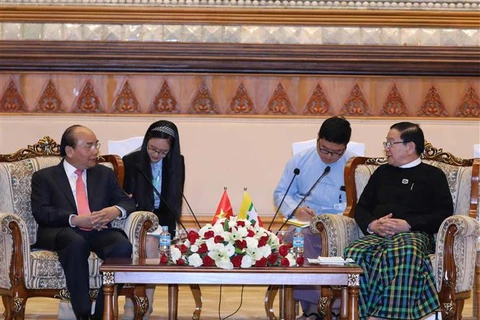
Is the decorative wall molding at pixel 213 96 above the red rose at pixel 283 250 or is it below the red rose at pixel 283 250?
above

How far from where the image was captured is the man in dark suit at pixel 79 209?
4.87m

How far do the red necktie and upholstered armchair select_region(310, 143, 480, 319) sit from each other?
1.33 m

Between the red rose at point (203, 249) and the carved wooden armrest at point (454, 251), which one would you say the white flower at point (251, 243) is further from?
the carved wooden armrest at point (454, 251)

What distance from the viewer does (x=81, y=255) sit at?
4867 mm

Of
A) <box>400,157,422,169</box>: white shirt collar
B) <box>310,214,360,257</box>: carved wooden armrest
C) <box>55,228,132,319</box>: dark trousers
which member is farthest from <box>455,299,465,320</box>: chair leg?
<box>55,228,132,319</box>: dark trousers

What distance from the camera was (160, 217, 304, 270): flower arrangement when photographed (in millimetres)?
4293

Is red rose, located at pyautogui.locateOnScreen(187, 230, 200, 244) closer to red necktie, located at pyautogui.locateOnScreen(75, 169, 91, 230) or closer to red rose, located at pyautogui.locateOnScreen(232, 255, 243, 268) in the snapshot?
red rose, located at pyautogui.locateOnScreen(232, 255, 243, 268)

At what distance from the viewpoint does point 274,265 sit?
173 inches

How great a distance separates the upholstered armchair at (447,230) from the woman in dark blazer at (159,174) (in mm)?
970

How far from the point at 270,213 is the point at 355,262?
95.0 inches

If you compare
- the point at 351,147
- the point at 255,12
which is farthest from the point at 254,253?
the point at 255,12

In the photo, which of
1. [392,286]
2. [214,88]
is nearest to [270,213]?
[214,88]

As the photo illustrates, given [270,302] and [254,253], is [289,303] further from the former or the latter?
[254,253]

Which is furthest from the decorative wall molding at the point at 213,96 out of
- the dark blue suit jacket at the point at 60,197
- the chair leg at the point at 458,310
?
the chair leg at the point at 458,310
